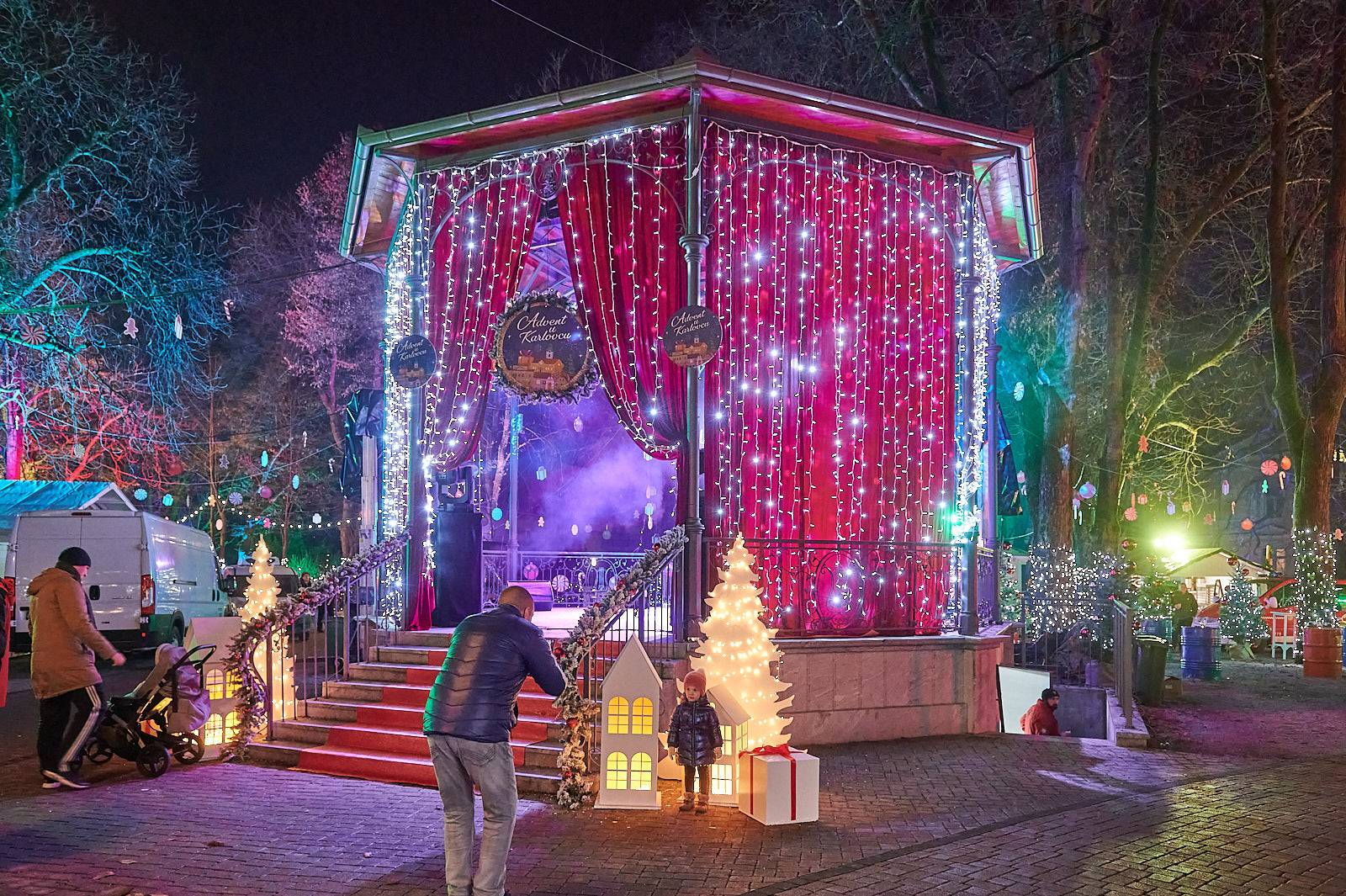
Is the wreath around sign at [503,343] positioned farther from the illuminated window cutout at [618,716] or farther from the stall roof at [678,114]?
the illuminated window cutout at [618,716]

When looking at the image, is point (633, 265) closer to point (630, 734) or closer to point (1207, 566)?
point (630, 734)

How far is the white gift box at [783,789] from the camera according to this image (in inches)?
302

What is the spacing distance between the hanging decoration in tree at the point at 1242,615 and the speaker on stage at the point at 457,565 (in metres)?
18.6

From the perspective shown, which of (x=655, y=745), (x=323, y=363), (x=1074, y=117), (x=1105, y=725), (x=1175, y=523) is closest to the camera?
(x=655, y=745)

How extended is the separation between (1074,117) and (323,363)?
22.6 meters

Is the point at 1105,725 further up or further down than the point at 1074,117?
further down

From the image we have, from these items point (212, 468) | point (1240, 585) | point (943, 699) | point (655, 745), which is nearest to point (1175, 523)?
point (1240, 585)

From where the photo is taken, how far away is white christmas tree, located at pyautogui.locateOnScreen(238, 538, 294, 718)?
35.4ft

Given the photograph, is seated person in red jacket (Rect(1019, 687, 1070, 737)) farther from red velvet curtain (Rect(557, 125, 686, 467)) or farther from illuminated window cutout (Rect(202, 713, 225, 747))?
illuminated window cutout (Rect(202, 713, 225, 747))

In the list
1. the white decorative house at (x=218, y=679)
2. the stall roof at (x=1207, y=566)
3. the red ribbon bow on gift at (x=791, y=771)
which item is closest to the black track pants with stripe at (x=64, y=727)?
the white decorative house at (x=218, y=679)

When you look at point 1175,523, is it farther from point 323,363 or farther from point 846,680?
point 846,680

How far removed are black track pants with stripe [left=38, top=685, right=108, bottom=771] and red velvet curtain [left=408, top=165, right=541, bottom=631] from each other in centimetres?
372

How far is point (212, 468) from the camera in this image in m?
37.4

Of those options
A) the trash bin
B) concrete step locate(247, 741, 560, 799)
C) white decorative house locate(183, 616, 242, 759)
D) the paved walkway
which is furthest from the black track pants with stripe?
the trash bin
